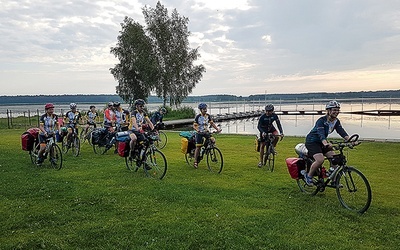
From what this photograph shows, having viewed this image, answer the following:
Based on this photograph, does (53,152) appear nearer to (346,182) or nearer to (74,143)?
(74,143)

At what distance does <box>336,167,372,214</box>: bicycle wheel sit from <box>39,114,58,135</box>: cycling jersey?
26.3 ft

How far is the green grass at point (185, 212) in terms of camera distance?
4.68 metres

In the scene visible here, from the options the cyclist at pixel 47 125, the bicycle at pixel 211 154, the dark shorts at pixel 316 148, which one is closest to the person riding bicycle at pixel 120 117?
the cyclist at pixel 47 125

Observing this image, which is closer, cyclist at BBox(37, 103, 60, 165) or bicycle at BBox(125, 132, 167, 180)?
bicycle at BBox(125, 132, 167, 180)

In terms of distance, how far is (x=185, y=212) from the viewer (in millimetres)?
5863

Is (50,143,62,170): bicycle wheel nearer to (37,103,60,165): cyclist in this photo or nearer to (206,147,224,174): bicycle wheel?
(37,103,60,165): cyclist

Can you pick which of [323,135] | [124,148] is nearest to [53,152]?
[124,148]

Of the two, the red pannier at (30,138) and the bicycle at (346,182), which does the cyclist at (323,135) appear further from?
the red pannier at (30,138)

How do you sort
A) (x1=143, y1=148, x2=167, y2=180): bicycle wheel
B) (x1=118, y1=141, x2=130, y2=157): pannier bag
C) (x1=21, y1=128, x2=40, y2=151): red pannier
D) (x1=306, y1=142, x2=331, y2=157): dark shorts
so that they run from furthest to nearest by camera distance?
(x1=21, y1=128, x2=40, y2=151): red pannier
(x1=118, y1=141, x2=130, y2=157): pannier bag
(x1=143, y1=148, x2=167, y2=180): bicycle wheel
(x1=306, y1=142, x2=331, y2=157): dark shorts

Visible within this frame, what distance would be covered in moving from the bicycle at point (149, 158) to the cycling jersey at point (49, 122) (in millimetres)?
2742

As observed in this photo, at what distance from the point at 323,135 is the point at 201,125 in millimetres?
4168

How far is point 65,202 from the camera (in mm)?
6500

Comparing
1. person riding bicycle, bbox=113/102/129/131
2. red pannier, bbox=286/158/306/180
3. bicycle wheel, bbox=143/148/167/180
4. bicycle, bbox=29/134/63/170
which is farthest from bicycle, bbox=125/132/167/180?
person riding bicycle, bbox=113/102/129/131

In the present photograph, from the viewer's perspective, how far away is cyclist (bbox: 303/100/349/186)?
20.0ft
